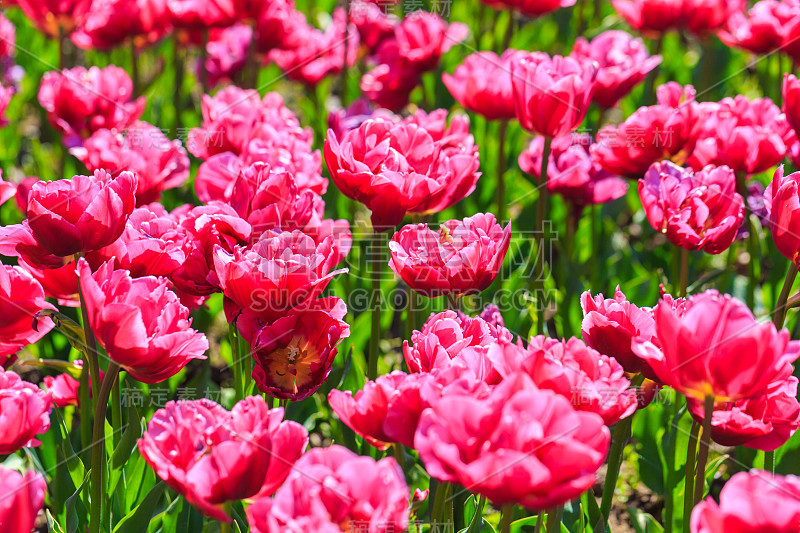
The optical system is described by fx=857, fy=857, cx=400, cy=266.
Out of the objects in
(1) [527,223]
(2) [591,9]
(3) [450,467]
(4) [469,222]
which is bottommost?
(1) [527,223]

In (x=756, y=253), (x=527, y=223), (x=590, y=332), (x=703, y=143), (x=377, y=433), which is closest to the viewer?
(x=377, y=433)

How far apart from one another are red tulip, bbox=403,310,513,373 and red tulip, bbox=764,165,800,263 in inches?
22.6

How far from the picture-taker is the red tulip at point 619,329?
1.30 m

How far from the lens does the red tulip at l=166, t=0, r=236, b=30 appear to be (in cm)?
313

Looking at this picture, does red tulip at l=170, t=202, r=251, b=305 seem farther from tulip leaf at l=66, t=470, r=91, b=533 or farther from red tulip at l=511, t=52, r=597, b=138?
red tulip at l=511, t=52, r=597, b=138

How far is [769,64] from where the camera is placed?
3711 mm

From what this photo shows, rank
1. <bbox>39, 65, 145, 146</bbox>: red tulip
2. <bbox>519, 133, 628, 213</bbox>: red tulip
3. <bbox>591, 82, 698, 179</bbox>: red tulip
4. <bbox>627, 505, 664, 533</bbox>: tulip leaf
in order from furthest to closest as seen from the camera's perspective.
→ <bbox>39, 65, 145, 146</bbox>: red tulip
<bbox>519, 133, 628, 213</bbox>: red tulip
<bbox>591, 82, 698, 179</bbox>: red tulip
<bbox>627, 505, 664, 533</bbox>: tulip leaf

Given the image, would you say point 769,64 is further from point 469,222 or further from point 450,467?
point 450,467

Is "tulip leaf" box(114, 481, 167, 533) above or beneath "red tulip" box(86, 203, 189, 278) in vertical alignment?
beneath

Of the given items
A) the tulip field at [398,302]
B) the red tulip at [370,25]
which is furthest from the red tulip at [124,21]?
the red tulip at [370,25]

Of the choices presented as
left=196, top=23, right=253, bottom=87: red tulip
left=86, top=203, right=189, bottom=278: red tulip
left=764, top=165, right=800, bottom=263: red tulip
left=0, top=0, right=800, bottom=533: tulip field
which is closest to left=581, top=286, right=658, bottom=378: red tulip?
left=0, top=0, right=800, bottom=533: tulip field

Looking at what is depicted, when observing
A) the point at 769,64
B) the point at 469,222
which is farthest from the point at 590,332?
the point at 769,64

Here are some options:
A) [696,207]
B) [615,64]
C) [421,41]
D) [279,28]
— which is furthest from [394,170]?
[279,28]

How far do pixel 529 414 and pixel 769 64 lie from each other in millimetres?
3280
